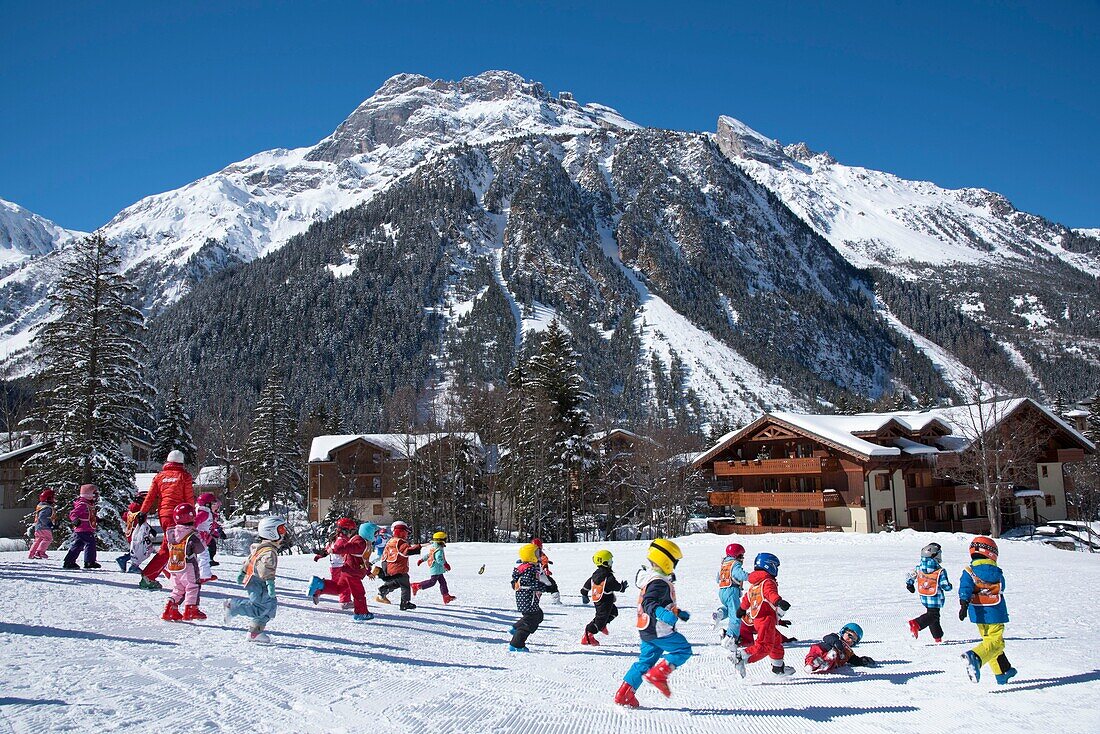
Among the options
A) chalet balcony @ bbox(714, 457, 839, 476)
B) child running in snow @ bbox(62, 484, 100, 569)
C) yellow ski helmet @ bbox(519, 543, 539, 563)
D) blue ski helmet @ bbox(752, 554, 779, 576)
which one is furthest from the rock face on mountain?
blue ski helmet @ bbox(752, 554, 779, 576)

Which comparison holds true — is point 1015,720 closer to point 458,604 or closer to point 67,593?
point 458,604

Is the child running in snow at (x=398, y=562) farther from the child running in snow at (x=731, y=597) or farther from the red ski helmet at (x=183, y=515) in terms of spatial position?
the child running in snow at (x=731, y=597)

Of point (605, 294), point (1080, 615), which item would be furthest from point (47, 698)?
point (605, 294)

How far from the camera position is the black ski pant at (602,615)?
8.45 m

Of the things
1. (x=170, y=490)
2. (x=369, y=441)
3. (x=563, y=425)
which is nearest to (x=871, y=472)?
(x=563, y=425)

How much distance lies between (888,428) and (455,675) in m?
37.5

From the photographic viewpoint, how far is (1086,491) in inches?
1829

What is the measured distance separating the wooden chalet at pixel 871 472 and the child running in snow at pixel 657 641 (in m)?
33.1

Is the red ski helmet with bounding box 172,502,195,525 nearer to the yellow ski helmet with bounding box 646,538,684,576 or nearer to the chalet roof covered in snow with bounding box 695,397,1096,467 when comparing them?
the yellow ski helmet with bounding box 646,538,684,576

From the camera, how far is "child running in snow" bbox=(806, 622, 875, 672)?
23.0 feet

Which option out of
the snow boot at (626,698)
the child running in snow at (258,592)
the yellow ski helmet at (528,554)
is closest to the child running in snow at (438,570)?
the yellow ski helmet at (528,554)

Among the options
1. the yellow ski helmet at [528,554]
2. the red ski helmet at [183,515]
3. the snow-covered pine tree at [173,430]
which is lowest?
the yellow ski helmet at [528,554]

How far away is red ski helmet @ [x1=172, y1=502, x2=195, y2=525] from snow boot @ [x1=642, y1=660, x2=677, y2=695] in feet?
20.0

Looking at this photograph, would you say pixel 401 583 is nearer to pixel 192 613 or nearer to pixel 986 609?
Result: pixel 192 613
